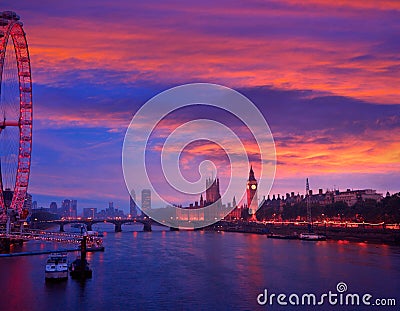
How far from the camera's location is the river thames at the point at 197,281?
32.1 metres

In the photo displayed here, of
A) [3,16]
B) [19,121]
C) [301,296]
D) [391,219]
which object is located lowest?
[301,296]

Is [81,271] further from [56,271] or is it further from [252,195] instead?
[252,195]

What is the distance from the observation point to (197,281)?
40.2 metres

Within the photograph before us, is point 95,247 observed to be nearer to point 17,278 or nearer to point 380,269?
point 17,278

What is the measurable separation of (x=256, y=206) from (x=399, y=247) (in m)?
119

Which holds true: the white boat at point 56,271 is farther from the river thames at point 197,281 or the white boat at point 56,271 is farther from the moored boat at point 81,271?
the moored boat at point 81,271

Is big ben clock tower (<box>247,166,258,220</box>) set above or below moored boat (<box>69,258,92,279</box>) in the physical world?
above

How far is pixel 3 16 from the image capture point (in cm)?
5391

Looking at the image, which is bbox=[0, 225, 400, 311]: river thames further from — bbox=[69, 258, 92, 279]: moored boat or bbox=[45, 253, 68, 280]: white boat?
bbox=[69, 258, 92, 279]: moored boat

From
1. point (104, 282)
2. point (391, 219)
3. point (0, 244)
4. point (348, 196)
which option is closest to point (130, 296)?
point (104, 282)

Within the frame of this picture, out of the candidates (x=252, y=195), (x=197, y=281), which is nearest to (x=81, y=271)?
(x=197, y=281)

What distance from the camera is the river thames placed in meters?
32.1

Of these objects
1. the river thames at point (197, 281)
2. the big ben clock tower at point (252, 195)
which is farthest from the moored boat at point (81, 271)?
the big ben clock tower at point (252, 195)

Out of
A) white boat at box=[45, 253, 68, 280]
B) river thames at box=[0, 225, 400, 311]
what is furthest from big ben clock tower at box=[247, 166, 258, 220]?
white boat at box=[45, 253, 68, 280]
